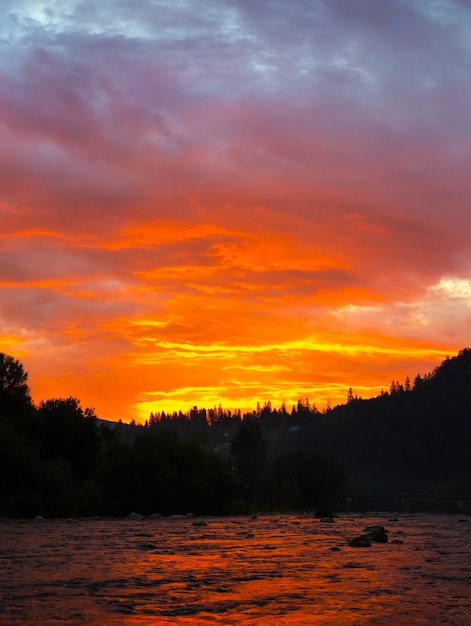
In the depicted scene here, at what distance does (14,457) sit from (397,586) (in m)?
46.2

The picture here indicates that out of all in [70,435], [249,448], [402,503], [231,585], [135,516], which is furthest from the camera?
[249,448]

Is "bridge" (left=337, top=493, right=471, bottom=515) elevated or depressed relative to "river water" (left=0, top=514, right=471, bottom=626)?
depressed

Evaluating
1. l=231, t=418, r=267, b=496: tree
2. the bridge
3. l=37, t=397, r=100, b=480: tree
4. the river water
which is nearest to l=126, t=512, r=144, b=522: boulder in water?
l=37, t=397, r=100, b=480: tree

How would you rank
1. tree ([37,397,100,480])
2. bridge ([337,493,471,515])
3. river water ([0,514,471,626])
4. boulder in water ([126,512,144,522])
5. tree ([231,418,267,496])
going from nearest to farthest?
1. river water ([0,514,471,626])
2. boulder in water ([126,512,144,522])
3. tree ([37,397,100,480])
4. bridge ([337,493,471,515])
5. tree ([231,418,267,496])

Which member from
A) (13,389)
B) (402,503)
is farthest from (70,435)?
(402,503)

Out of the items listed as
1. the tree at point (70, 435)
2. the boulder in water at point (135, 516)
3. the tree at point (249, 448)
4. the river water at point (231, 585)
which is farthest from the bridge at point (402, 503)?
the river water at point (231, 585)

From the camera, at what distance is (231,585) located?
15.2m

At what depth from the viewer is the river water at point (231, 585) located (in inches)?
453

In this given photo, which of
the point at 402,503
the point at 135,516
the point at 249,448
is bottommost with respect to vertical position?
the point at 402,503

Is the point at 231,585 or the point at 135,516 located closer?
the point at 231,585

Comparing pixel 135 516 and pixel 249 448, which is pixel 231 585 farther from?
pixel 249 448

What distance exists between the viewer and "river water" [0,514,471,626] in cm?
1151

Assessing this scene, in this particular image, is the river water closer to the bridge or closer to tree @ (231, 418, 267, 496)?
the bridge

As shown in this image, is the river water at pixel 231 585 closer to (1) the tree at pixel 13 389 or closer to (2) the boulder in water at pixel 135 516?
(2) the boulder in water at pixel 135 516
